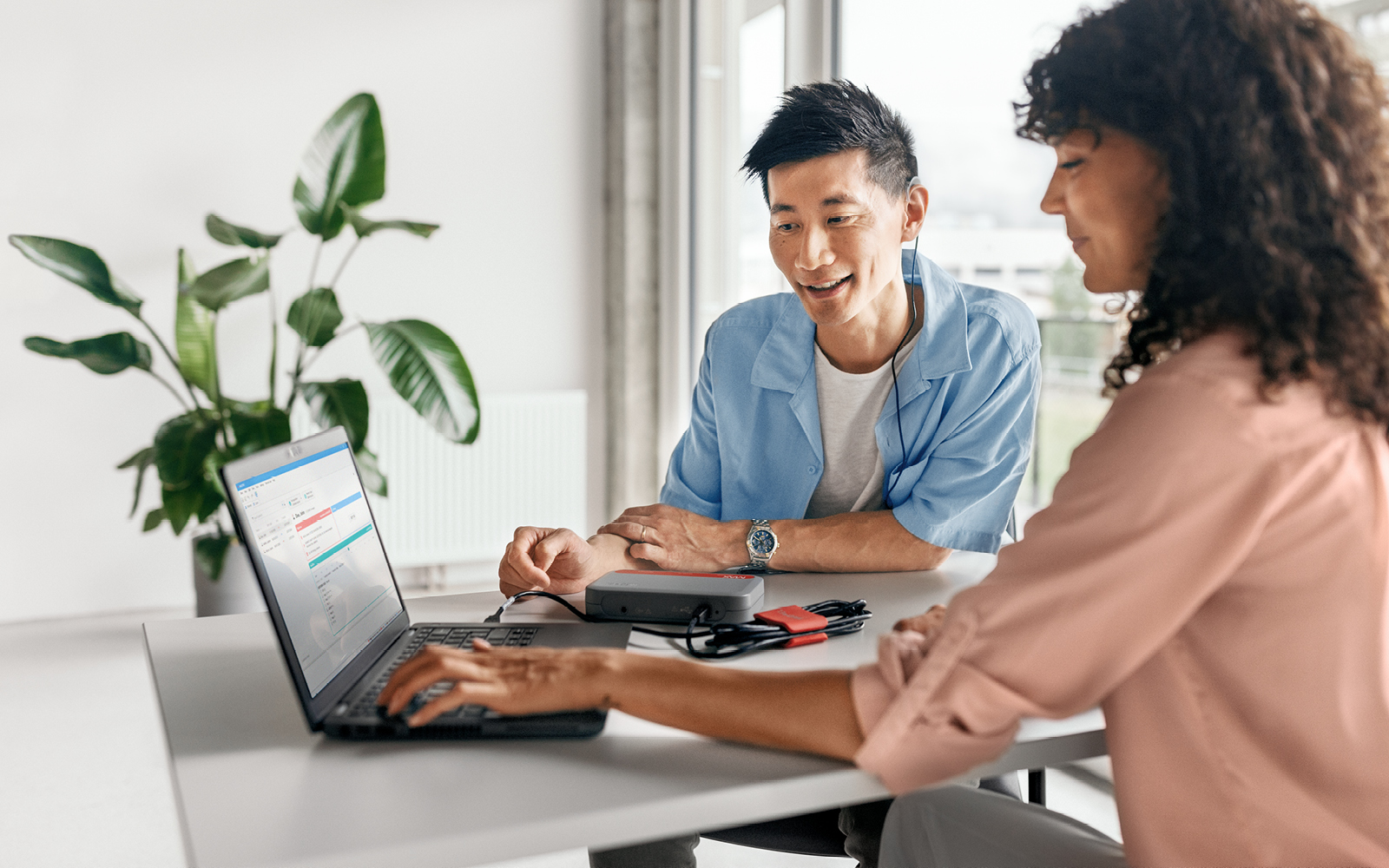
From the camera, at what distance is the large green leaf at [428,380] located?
325cm

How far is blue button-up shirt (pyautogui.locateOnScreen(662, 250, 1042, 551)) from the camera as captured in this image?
1.61 metres

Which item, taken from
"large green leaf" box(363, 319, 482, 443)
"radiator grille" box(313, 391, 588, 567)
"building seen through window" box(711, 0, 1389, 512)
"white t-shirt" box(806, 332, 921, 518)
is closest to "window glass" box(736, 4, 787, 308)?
"building seen through window" box(711, 0, 1389, 512)

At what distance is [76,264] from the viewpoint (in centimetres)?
314

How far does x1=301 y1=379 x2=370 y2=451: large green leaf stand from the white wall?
68 centimetres

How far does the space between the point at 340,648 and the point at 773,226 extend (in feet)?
3.48

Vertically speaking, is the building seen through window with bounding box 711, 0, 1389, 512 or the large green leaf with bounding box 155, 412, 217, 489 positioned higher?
the building seen through window with bounding box 711, 0, 1389, 512

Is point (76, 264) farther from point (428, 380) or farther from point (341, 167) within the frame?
point (428, 380)

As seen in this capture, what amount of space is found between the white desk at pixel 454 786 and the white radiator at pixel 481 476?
114 inches

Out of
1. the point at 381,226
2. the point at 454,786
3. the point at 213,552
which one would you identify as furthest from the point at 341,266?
the point at 454,786

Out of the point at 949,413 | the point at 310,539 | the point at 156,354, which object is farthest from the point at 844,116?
the point at 156,354

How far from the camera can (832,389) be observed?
1818mm

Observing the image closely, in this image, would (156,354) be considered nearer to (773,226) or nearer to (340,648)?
(773,226)

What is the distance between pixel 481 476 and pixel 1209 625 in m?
3.43

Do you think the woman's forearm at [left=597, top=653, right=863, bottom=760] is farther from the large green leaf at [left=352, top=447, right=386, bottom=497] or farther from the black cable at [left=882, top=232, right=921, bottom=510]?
the large green leaf at [left=352, top=447, right=386, bottom=497]
